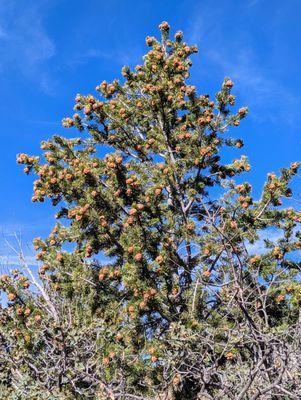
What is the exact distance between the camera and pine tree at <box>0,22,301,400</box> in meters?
5.34

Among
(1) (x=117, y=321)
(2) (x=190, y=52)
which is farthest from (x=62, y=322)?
(2) (x=190, y=52)

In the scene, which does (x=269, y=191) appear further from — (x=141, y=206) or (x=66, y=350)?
(x=66, y=350)

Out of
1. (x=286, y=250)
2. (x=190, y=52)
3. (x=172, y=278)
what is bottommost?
(x=172, y=278)

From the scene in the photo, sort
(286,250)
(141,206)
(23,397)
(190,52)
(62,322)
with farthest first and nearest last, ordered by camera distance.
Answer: (190,52)
(286,250)
(141,206)
(62,322)
(23,397)

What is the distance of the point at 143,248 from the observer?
283 inches

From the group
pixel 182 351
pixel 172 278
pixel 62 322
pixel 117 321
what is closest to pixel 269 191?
pixel 172 278

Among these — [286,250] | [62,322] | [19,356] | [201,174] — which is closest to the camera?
[62,322]

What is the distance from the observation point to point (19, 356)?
507 cm

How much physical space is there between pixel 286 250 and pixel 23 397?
5.14 m

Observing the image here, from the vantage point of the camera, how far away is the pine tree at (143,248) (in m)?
5.34

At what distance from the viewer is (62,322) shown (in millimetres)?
4754

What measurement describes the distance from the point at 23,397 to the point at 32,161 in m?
5.39

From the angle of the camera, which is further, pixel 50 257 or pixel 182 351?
pixel 50 257

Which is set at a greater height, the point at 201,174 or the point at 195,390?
the point at 201,174
